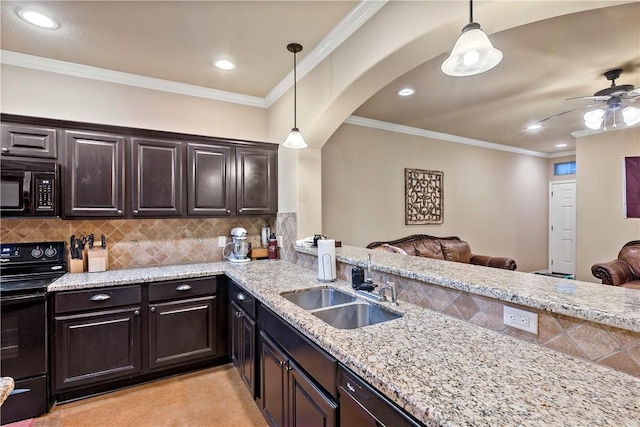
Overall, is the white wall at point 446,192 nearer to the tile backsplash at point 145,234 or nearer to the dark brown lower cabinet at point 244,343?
the tile backsplash at point 145,234

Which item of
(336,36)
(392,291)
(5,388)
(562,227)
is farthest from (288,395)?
(562,227)

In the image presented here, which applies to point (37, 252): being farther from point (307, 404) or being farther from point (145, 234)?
point (307, 404)

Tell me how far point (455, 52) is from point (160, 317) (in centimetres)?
292

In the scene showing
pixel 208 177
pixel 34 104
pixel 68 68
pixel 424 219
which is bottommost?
pixel 424 219

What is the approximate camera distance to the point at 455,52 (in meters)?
1.41

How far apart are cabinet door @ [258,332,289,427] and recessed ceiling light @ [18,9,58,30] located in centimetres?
271

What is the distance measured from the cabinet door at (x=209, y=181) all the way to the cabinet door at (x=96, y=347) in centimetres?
113

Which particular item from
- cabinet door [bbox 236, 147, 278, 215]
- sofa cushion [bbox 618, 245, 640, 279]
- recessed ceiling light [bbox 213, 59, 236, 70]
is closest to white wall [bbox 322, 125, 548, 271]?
cabinet door [bbox 236, 147, 278, 215]

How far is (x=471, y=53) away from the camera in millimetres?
1438

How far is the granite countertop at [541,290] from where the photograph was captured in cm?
111

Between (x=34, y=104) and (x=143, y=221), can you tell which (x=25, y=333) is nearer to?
(x=143, y=221)

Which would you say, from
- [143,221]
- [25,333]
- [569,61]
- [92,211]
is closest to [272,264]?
[143,221]

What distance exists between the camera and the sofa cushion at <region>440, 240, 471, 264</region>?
4988 millimetres

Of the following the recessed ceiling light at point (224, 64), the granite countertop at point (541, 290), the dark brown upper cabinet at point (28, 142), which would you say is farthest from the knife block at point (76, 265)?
the granite countertop at point (541, 290)
